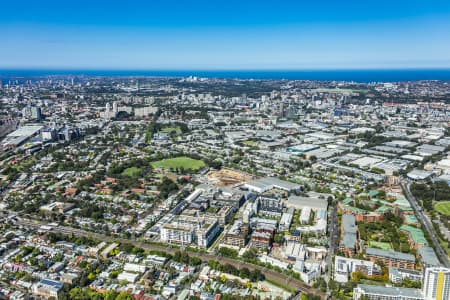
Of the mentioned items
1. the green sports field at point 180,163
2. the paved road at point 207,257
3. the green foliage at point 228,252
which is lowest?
→ the paved road at point 207,257

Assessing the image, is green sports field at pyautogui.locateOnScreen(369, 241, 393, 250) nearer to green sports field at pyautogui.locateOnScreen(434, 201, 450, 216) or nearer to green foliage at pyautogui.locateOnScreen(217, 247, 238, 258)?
green sports field at pyautogui.locateOnScreen(434, 201, 450, 216)

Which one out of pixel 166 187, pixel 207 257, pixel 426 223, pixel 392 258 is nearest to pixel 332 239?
pixel 392 258

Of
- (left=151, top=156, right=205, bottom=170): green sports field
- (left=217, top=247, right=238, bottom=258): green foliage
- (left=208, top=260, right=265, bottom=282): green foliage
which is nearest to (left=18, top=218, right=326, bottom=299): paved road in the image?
(left=217, top=247, right=238, bottom=258): green foliage

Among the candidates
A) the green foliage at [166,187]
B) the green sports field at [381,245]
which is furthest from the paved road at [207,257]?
the green foliage at [166,187]

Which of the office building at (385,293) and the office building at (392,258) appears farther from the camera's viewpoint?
the office building at (392,258)

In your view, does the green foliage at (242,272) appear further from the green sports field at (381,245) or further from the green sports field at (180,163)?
the green sports field at (180,163)
